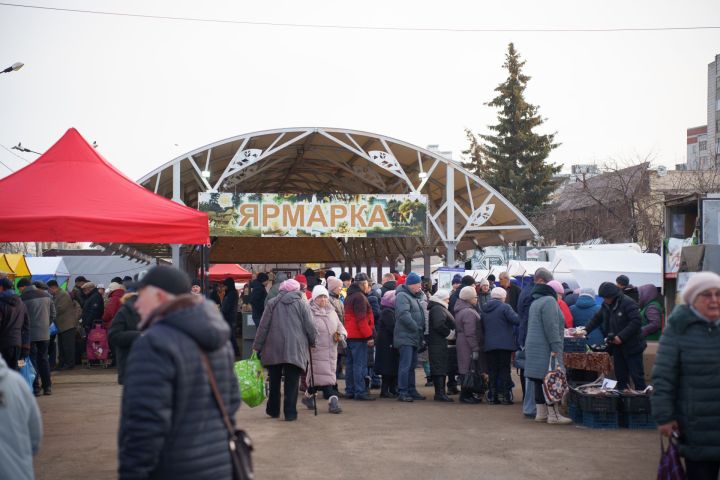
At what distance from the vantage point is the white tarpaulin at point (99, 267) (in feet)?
155

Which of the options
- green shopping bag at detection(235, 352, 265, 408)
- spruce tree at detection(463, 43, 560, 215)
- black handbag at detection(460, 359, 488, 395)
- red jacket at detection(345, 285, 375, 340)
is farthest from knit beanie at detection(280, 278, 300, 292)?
spruce tree at detection(463, 43, 560, 215)

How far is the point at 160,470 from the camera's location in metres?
4.00

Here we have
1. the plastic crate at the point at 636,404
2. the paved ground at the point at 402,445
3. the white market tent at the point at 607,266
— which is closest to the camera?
the paved ground at the point at 402,445

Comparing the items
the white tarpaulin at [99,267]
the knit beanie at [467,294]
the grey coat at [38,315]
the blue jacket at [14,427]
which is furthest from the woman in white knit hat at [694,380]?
the white tarpaulin at [99,267]

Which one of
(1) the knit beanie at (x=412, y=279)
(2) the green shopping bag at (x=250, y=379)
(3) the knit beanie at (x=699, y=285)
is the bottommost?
(2) the green shopping bag at (x=250, y=379)

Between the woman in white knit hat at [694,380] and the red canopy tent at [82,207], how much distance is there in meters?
6.44

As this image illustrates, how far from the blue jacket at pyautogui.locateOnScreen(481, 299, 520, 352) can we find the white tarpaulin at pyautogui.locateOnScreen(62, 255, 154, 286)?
36598 mm

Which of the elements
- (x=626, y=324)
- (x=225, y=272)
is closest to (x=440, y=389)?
(x=626, y=324)

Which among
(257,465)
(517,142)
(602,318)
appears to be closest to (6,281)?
(257,465)

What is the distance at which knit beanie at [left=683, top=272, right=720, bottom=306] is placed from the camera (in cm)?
565

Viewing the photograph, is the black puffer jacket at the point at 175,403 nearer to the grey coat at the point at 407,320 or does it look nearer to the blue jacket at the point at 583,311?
the grey coat at the point at 407,320

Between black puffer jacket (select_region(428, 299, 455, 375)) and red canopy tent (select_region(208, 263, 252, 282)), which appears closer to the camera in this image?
black puffer jacket (select_region(428, 299, 455, 375))

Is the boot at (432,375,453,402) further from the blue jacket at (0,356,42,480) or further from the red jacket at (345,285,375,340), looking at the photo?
the blue jacket at (0,356,42,480)

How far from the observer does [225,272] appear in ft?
134
